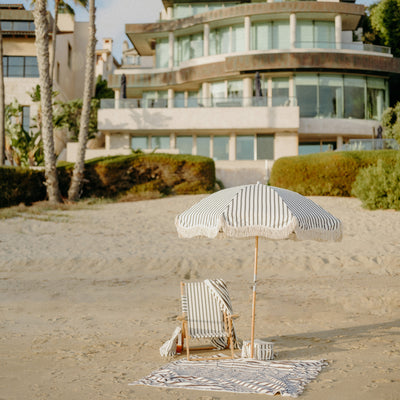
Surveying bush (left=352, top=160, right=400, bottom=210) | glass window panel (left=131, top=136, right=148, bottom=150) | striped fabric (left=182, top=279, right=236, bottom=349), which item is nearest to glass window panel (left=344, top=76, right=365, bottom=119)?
glass window panel (left=131, top=136, right=148, bottom=150)

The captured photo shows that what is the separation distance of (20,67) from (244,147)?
18.9 m

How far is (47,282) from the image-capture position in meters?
11.6

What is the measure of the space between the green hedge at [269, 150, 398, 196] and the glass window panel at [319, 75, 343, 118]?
1306 cm

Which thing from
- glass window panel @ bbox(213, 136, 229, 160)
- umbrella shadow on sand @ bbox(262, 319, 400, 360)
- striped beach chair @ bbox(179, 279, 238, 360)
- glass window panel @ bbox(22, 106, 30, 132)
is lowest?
umbrella shadow on sand @ bbox(262, 319, 400, 360)

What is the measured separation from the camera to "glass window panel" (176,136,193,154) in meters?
35.3

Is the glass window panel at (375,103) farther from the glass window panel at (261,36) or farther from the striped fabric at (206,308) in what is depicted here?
the striped fabric at (206,308)

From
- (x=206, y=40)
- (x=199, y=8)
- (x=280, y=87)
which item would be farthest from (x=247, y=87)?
(x=199, y=8)

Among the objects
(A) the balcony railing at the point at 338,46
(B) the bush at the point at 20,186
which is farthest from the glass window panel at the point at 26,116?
(A) the balcony railing at the point at 338,46

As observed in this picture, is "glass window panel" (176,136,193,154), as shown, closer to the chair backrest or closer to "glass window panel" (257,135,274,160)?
"glass window panel" (257,135,274,160)

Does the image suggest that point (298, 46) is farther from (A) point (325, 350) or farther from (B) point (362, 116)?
(A) point (325, 350)

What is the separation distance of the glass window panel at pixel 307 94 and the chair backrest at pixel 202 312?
29.1m

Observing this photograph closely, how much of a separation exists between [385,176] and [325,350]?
13.3 metres

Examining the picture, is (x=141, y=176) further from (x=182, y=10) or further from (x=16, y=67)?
(x=16, y=67)

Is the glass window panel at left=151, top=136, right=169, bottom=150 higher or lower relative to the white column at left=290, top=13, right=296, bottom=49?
lower
